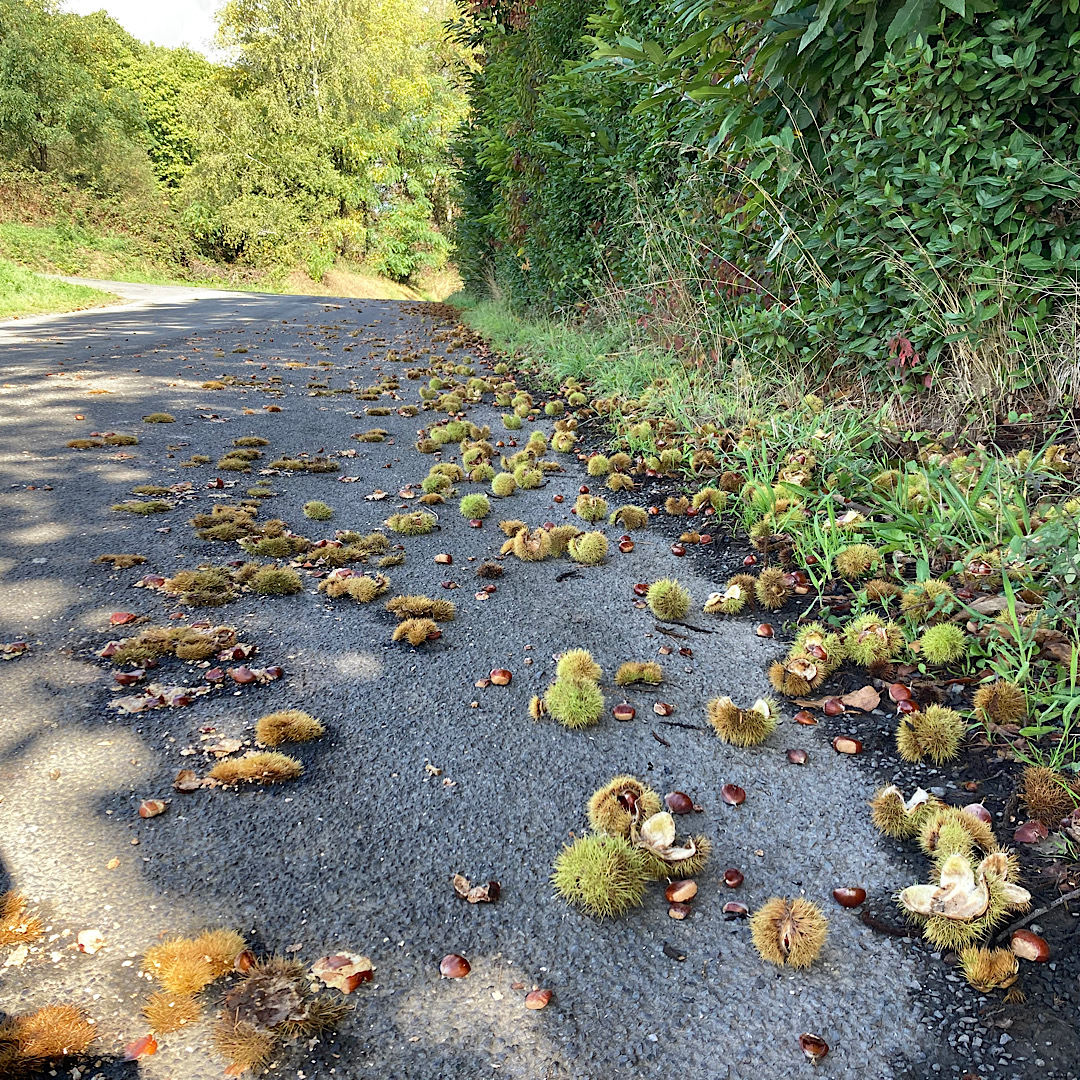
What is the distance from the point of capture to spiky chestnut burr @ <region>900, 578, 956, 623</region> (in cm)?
212

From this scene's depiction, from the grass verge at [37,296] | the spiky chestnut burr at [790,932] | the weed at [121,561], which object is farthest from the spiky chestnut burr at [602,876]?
the grass verge at [37,296]

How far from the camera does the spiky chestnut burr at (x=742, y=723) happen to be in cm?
180

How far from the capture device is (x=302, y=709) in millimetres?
1957

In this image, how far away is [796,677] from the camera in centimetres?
200

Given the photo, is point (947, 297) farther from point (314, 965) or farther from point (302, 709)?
point (314, 965)

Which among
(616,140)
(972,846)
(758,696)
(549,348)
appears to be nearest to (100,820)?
(758,696)

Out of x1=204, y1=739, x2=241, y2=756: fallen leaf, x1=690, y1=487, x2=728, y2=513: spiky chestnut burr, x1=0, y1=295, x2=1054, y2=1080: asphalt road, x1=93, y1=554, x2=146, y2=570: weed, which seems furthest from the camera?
x1=690, y1=487, x2=728, y2=513: spiky chestnut burr

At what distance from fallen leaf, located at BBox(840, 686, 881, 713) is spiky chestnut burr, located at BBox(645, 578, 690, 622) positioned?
653 mm

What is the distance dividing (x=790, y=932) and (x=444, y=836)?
0.73 m

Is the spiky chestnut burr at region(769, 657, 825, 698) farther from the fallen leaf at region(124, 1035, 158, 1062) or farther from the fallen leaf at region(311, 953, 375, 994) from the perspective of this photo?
the fallen leaf at region(124, 1035, 158, 1062)

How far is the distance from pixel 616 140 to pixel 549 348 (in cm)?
205

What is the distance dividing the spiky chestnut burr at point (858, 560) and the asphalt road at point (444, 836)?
438 millimetres

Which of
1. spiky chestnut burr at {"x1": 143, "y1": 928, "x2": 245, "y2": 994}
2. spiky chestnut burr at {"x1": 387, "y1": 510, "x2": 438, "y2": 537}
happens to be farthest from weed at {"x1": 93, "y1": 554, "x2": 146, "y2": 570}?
spiky chestnut burr at {"x1": 143, "y1": 928, "x2": 245, "y2": 994}

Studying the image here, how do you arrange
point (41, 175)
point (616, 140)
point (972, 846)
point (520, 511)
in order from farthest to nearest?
point (41, 175) < point (616, 140) < point (520, 511) < point (972, 846)
